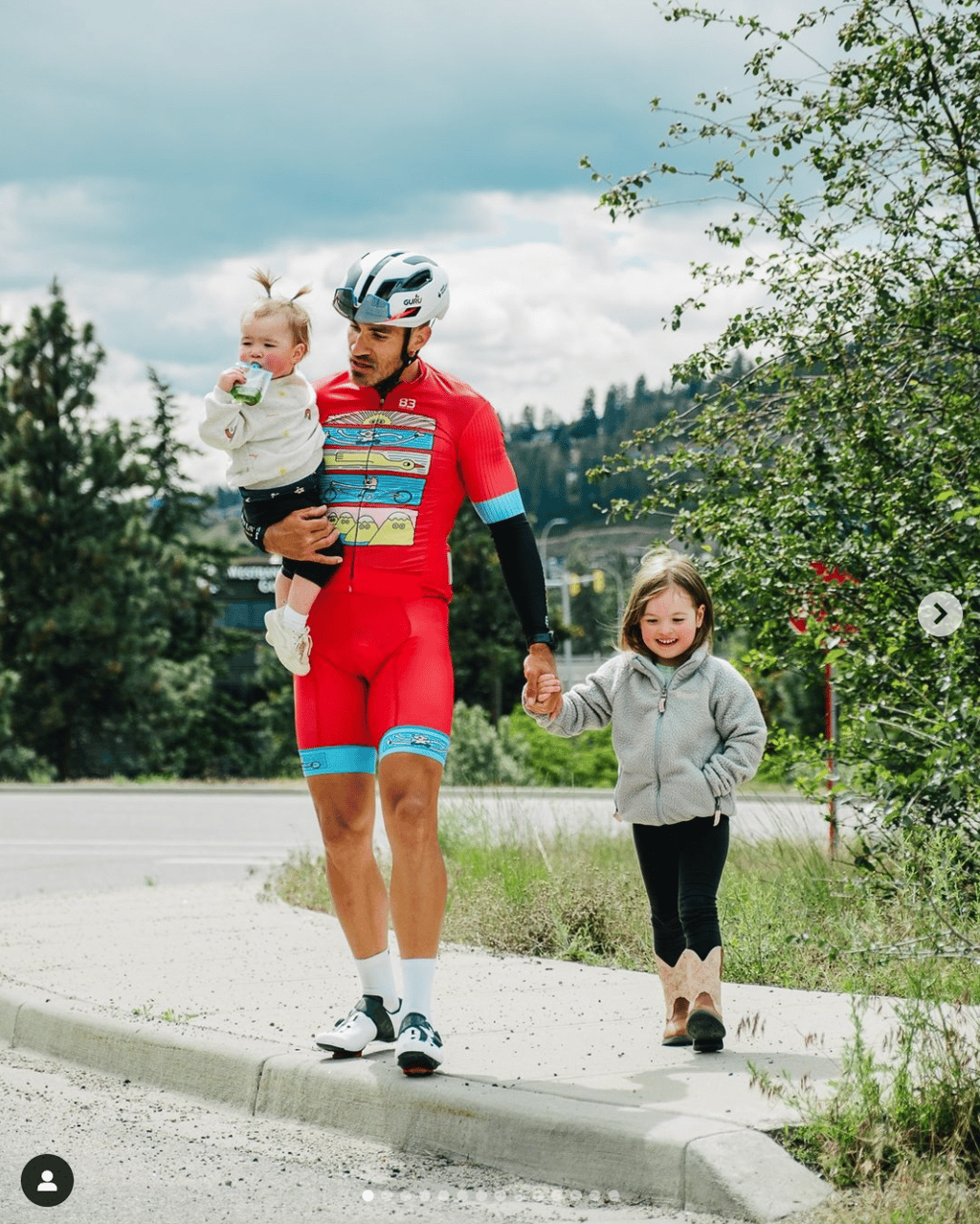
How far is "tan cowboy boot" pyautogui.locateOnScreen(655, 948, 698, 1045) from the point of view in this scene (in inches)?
193

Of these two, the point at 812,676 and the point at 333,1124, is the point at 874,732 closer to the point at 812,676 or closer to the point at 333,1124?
the point at 812,676

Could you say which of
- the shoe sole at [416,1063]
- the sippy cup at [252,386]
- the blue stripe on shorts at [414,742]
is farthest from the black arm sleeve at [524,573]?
the shoe sole at [416,1063]

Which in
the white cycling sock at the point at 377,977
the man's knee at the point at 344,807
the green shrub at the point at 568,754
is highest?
the man's knee at the point at 344,807

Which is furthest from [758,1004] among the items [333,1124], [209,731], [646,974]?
[209,731]

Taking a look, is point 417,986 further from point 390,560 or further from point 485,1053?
point 390,560

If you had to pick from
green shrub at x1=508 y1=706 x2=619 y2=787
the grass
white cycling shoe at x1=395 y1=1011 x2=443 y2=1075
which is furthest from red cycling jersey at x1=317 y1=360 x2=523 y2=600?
green shrub at x1=508 y1=706 x2=619 y2=787

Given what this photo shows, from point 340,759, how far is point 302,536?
0.70m

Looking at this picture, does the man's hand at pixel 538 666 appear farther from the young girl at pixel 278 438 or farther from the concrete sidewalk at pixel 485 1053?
the concrete sidewalk at pixel 485 1053

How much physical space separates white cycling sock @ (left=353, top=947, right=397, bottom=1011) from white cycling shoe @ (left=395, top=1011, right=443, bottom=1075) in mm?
430

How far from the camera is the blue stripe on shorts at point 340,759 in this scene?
491cm

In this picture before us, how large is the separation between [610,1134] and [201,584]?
138 ft

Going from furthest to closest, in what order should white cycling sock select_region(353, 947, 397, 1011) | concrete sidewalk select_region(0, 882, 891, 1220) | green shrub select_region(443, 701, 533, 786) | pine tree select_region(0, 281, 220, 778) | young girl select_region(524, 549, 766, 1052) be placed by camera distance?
pine tree select_region(0, 281, 220, 778) < green shrub select_region(443, 701, 533, 786) < white cycling sock select_region(353, 947, 397, 1011) < young girl select_region(524, 549, 766, 1052) < concrete sidewalk select_region(0, 882, 891, 1220)

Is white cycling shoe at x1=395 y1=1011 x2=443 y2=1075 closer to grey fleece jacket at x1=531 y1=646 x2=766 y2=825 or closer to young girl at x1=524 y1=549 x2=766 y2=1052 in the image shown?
young girl at x1=524 y1=549 x2=766 y2=1052

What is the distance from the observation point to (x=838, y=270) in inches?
323
